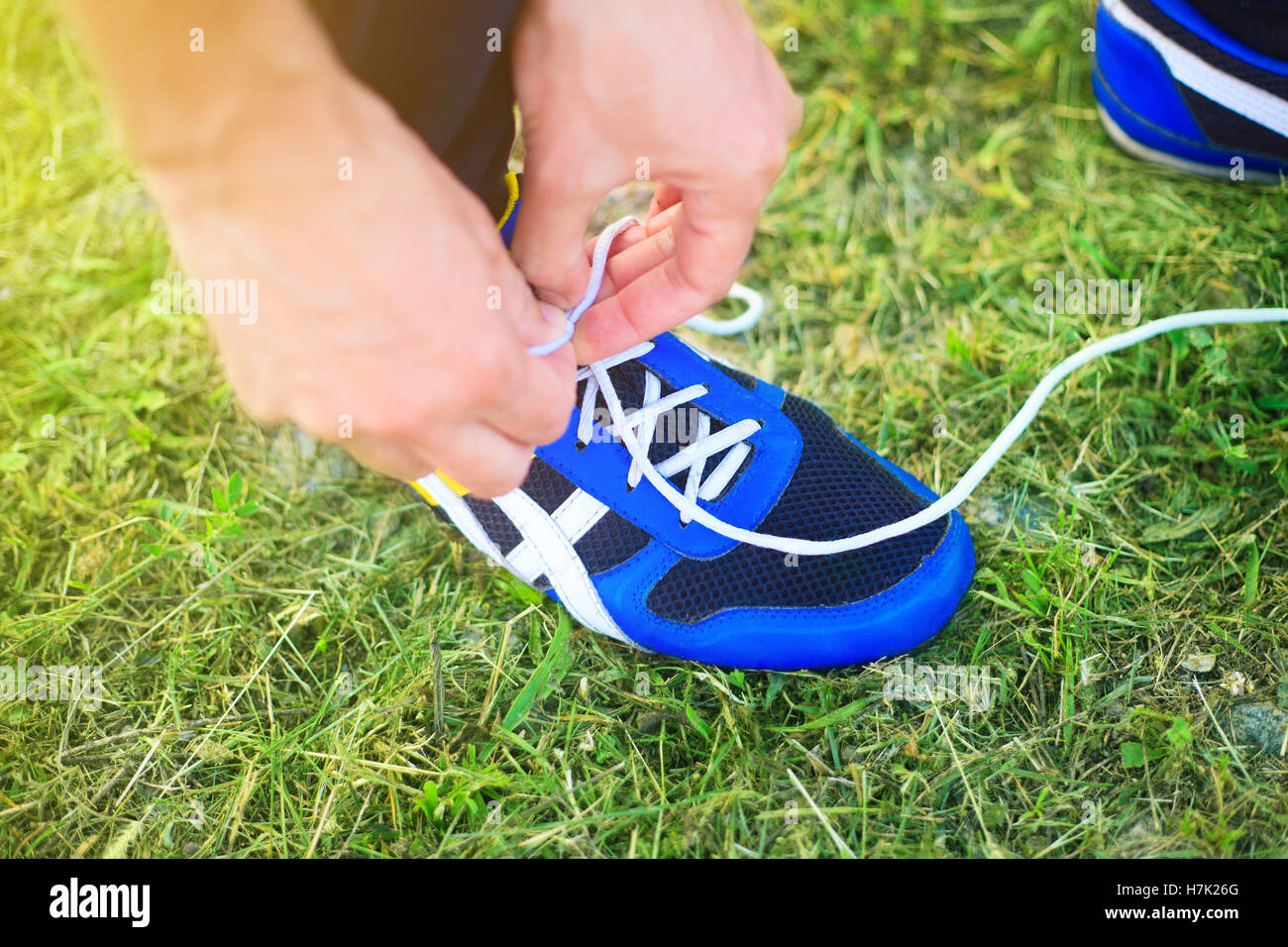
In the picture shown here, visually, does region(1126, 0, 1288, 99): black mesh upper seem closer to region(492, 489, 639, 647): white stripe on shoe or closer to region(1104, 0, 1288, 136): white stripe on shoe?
region(1104, 0, 1288, 136): white stripe on shoe

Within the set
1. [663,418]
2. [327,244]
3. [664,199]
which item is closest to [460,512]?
[663,418]

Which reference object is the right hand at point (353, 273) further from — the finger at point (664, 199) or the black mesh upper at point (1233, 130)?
the black mesh upper at point (1233, 130)

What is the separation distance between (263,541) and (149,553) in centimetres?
23

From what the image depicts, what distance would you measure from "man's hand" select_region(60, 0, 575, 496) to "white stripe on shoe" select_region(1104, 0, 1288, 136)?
1852mm

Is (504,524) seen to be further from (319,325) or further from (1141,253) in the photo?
(1141,253)

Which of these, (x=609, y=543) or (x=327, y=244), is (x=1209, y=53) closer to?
(x=609, y=543)

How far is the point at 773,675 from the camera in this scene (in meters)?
1.54

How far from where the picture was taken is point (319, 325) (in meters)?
0.89

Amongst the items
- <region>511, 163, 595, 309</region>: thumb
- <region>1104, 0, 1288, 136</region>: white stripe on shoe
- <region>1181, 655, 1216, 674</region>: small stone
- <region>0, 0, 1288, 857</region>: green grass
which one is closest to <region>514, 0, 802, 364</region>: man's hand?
<region>511, 163, 595, 309</region>: thumb

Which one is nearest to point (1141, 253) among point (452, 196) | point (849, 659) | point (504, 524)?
point (849, 659)

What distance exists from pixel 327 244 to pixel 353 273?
0.04m

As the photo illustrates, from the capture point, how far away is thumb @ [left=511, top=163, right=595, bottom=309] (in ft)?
3.53

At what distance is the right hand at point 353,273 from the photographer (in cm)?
83
